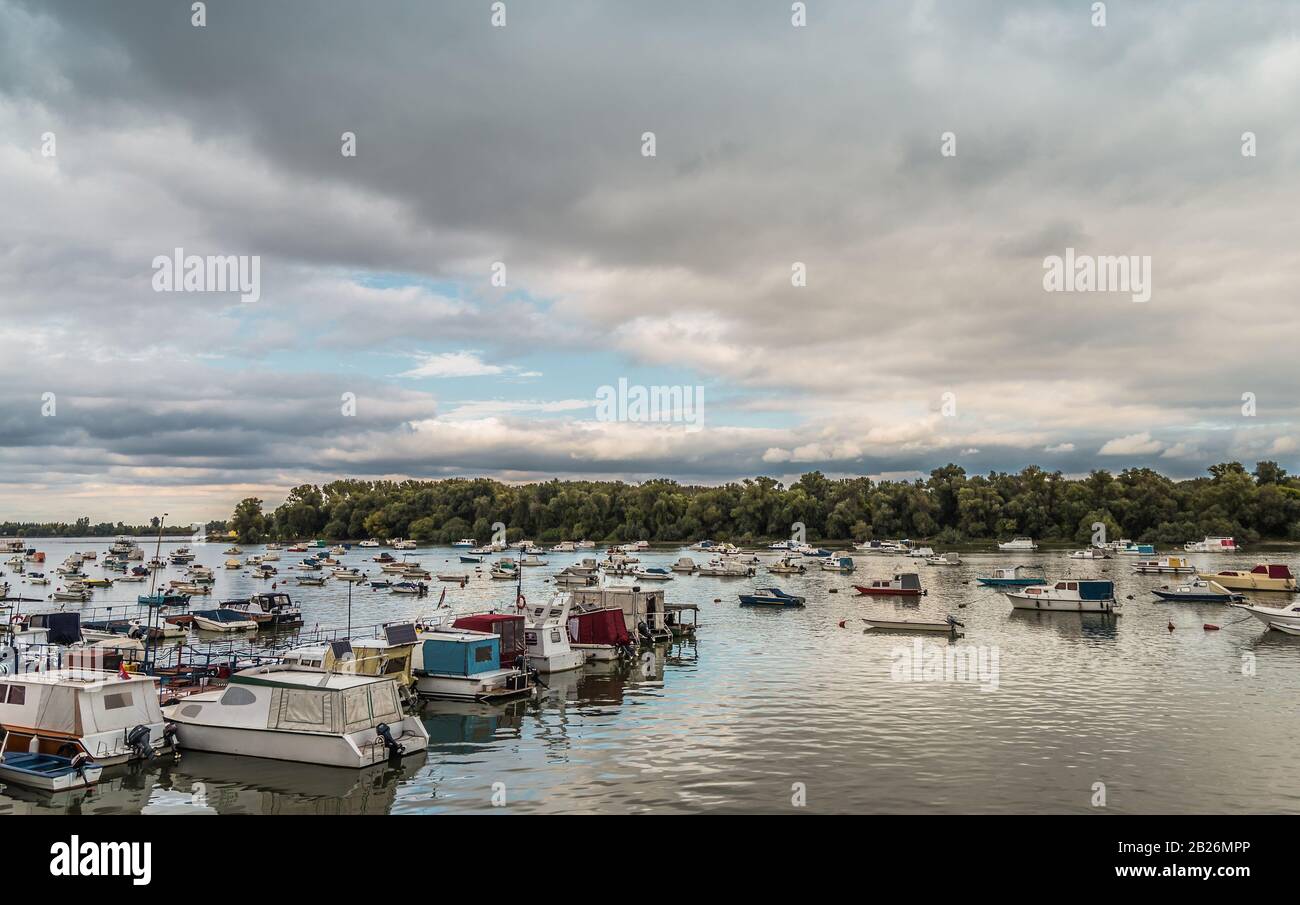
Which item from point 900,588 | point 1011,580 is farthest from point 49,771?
point 1011,580

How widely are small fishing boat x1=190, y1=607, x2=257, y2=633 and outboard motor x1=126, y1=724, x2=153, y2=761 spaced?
5523cm

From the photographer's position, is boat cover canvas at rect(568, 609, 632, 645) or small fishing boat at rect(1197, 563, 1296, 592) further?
small fishing boat at rect(1197, 563, 1296, 592)

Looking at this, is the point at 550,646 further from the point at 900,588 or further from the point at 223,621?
the point at 900,588

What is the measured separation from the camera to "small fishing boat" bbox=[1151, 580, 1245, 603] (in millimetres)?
102125

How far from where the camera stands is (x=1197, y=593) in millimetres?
104312

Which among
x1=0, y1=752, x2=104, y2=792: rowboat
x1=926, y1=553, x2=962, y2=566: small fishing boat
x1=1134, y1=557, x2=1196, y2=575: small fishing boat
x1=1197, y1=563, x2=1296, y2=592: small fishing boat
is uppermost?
x1=0, y1=752, x2=104, y2=792: rowboat

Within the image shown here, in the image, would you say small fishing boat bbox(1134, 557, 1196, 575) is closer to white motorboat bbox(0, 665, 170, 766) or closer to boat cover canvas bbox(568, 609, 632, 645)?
boat cover canvas bbox(568, 609, 632, 645)

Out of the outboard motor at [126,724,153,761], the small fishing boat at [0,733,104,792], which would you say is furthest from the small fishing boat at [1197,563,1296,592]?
the small fishing boat at [0,733,104,792]

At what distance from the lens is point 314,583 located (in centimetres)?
15075

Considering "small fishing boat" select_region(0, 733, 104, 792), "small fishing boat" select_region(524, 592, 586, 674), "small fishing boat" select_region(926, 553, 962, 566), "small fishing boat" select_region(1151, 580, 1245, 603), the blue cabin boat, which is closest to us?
"small fishing boat" select_region(0, 733, 104, 792)
